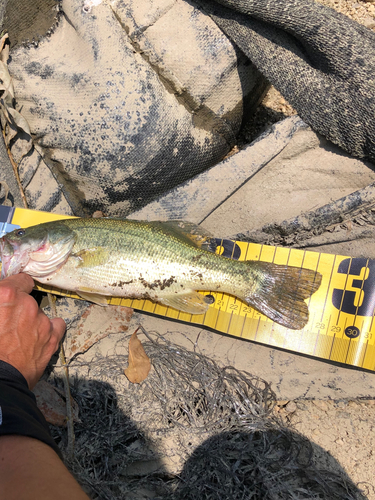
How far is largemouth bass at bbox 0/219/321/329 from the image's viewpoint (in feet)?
9.09

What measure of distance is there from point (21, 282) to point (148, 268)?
1.12 m

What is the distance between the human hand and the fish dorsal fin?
1250mm

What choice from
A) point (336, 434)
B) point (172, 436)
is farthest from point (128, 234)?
point (336, 434)

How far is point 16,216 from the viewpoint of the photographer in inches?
132

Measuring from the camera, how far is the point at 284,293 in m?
2.77

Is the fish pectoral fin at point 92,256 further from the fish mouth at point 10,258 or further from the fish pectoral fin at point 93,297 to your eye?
the fish mouth at point 10,258

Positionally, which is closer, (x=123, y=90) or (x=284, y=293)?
(x=284, y=293)

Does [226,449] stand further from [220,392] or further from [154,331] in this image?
[154,331]

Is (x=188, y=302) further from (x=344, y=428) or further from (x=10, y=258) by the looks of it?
(x=344, y=428)

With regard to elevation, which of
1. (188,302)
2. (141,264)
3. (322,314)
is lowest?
(322,314)

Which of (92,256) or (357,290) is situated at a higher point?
(92,256)

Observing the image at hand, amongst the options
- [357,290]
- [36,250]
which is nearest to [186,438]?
[357,290]

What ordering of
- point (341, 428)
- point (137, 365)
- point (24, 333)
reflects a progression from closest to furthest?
point (24, 333)
point (341, 428)
point (137, 365)

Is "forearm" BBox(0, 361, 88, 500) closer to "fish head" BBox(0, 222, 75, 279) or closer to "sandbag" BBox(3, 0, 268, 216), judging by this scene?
"fish head" BBox(0, 222, 75, 279)
